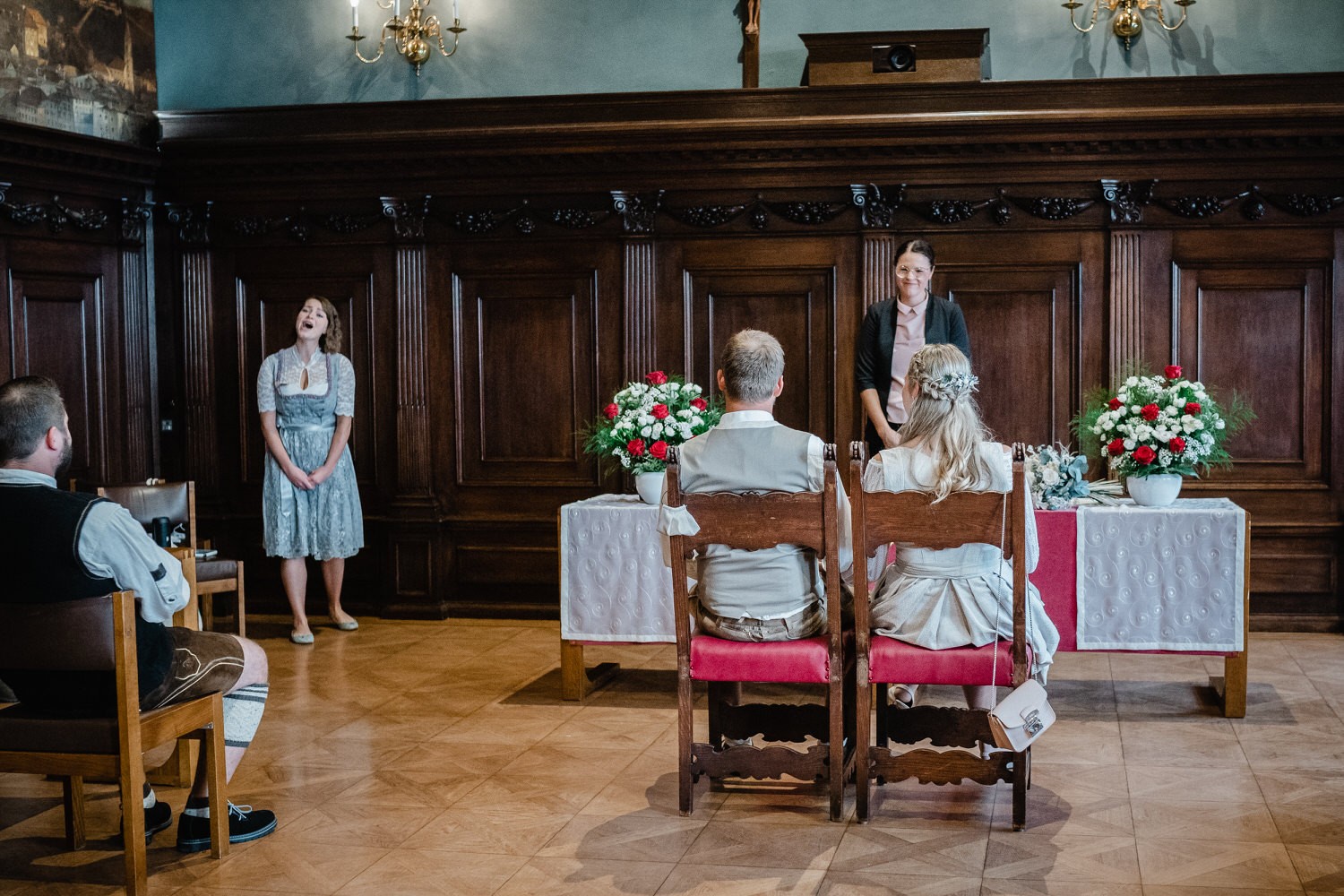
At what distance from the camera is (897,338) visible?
6262mm

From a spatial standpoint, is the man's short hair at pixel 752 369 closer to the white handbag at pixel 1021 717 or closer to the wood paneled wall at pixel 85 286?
the white handbag at pixel 1021 717

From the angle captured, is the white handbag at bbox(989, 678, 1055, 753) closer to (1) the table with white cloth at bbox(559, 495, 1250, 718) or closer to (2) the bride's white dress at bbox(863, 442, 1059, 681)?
(2) the bride's white dress at bbox(863, 442, 1059, 681)

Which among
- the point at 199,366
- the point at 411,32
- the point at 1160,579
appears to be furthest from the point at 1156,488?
the point at 199,366

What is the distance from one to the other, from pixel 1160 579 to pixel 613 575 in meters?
2.18

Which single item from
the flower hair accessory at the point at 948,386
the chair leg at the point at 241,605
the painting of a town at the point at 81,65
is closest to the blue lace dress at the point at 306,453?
the chair leg at the point at 241,605

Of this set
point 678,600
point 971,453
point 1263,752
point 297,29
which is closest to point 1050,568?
point 1263,752

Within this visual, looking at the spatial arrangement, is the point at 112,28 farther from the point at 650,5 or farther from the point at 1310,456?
the point at 1310,456

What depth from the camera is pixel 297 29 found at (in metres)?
8.49

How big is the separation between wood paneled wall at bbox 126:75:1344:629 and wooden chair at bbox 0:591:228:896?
4.49 m

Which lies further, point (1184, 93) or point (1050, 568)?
point (1184, 93)

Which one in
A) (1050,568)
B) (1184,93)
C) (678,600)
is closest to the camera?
(678,600)

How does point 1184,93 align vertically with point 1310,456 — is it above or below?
above

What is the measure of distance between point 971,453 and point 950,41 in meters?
4.17

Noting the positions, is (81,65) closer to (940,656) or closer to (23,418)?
(23,418)
